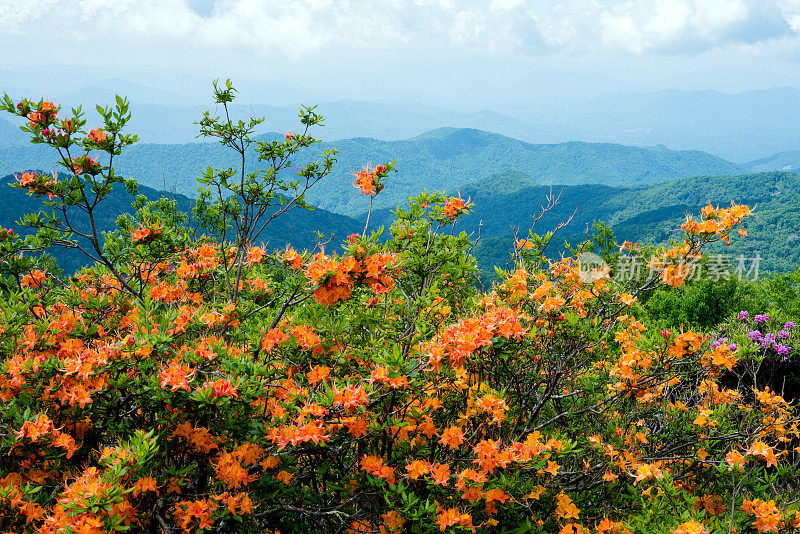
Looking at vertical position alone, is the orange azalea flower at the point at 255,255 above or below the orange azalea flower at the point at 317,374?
above

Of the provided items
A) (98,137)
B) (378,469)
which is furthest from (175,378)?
(98,137)

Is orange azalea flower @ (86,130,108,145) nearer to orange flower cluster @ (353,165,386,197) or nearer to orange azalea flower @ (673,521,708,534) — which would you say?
orange flower cluster @ (353,165,386,197)

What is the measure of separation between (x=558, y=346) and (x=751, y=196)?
430ft

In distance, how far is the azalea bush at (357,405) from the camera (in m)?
2.22

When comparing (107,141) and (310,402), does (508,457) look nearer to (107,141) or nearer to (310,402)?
(310,402)

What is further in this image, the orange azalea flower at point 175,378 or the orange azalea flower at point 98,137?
the orange azalea flower at point 98,137

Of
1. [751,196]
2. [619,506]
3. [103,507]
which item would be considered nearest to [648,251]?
[619,506]

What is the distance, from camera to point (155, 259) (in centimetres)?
366

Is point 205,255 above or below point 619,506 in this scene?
above

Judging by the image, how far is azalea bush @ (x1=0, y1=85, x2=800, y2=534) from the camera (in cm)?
222

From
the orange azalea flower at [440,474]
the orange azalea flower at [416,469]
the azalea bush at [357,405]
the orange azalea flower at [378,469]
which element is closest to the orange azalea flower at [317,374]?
the azalea bush at [357,405]

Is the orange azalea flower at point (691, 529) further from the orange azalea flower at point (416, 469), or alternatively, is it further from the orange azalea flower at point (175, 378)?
the orange azalea flower at point (175, 378)

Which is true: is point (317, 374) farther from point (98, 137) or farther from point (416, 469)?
point (98, 137)

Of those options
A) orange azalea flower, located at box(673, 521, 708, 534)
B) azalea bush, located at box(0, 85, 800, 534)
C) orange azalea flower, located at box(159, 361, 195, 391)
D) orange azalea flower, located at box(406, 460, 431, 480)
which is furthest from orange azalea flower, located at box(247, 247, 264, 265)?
orange azalea flower, located at box(673, 521, 708, 534)
